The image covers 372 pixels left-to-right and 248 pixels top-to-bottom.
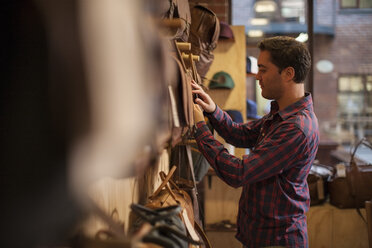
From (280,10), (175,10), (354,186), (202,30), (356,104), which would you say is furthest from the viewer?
(356,104)

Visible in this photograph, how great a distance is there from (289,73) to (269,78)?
0.08 metres

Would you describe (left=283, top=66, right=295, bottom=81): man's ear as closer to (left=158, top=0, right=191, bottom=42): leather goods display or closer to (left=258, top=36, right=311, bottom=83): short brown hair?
(left=258, top=36, right=311, bottom=83): short brown hair

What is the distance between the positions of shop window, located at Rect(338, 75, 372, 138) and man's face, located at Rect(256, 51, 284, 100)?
322cm

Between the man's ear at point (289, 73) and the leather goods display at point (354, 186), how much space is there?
169 cm

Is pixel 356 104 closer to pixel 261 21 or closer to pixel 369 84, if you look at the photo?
pixel 369 84

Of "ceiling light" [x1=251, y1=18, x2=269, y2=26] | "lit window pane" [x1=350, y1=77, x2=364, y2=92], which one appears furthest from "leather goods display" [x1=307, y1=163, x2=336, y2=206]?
"ceiling light" [x1=251, y1=18, x2=269, y2=26]

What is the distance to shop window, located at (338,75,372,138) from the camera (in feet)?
14.6

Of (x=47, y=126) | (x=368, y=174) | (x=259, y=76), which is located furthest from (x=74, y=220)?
(x=368, y=174)

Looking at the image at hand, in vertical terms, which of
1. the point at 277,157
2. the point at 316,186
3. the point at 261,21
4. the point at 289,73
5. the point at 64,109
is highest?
the point at 261,21

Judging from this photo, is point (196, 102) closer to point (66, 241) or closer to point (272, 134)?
point (272, 134)

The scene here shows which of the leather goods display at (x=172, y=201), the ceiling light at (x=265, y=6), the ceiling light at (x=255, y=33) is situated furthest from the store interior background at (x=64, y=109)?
the ceiling light at (x=265, y=6)

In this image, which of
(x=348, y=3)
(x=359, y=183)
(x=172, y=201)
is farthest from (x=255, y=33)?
(x=172, y=201)

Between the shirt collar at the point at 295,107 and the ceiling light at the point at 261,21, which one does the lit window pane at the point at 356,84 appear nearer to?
the ceiling light at the point at 261,21

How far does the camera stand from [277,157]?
1395 millimetres
